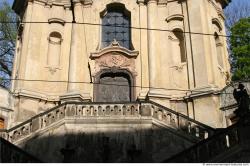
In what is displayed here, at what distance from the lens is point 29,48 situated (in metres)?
20.7

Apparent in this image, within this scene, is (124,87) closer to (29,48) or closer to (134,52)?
(134,52)

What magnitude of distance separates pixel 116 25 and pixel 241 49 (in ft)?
22.4

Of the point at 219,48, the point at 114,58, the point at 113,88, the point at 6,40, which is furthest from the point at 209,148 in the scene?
the point at 6,40

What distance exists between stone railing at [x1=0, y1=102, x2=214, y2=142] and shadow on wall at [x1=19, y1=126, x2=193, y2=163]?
432mm

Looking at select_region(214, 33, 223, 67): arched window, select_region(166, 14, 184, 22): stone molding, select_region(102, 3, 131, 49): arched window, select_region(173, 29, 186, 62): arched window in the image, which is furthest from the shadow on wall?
select_region(214, 33, 223, 67): arched window

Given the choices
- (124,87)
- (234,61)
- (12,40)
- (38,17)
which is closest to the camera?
(124,87)

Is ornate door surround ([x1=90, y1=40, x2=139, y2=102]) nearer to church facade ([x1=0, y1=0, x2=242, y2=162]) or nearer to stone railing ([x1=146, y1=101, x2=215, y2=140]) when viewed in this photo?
church facade ([x1=0, y1=0, x2=242, y2=162])

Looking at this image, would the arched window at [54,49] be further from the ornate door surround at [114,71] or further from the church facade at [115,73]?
the ornate door surround at [114,71]

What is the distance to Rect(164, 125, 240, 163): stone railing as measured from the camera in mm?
11289

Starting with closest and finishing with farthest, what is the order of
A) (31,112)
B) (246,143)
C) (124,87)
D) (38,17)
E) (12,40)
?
(246,143) < (31,112) < (124,87) < (38,17) < (12,40)

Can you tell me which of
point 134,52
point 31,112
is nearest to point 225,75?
point 134,52

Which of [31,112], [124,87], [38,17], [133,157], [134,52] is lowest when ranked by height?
[133,157]

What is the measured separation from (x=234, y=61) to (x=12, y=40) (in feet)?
48.0

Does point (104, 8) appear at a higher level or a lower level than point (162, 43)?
higher
